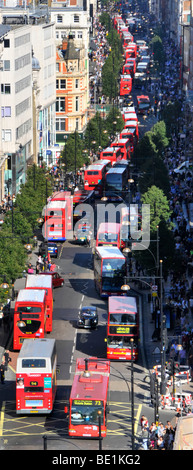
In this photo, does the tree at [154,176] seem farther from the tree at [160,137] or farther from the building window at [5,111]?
the tree at [160,137]

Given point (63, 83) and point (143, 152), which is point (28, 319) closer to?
point (143, 152)

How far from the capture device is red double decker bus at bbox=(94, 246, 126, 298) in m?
92.1

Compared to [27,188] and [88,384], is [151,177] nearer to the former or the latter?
[27,188]

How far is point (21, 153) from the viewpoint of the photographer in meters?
141

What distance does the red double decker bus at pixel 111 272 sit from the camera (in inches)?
3627

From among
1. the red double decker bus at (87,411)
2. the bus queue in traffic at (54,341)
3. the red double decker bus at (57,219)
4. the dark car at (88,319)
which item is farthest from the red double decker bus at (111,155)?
the red double decker bus at (87,411)

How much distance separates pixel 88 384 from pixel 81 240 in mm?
51625

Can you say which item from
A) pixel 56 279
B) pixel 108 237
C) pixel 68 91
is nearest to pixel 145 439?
pixel 56 279

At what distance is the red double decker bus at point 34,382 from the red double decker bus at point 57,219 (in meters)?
45.5

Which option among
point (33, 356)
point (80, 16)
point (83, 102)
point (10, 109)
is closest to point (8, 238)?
point (33, 356)

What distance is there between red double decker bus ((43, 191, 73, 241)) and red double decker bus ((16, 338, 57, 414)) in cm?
4547

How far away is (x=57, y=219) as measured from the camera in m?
112

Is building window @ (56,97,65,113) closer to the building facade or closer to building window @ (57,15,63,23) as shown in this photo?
the building facade
